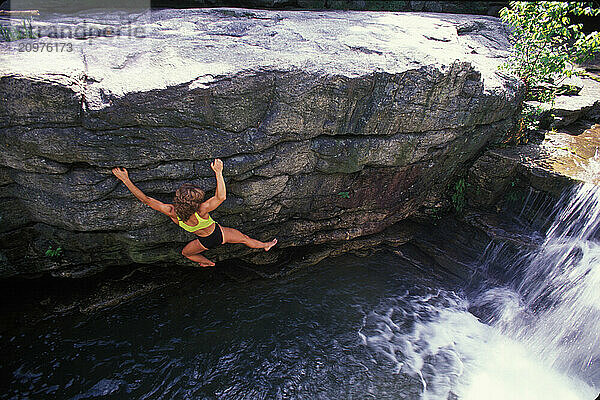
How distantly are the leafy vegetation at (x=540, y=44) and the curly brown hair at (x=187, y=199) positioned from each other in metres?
5.61

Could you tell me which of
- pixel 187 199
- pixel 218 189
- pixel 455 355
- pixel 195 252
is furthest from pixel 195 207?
pixel 455 355

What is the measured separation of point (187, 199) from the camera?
418cm

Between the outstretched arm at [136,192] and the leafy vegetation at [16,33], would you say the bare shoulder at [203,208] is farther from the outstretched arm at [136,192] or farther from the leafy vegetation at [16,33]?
the leafy vegetation at [16,33]

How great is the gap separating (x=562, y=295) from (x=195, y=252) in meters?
5.47

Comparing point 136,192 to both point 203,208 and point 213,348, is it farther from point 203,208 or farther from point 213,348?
point 213,348

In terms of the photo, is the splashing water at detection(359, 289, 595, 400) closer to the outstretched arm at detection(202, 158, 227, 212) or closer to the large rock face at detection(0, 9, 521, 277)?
the large rock face at detection(0, 9, 521, 277)

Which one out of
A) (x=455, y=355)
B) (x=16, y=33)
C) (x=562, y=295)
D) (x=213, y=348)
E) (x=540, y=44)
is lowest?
(x=213, y=348)

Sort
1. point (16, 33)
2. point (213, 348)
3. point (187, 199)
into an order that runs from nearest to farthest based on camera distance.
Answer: point (187, 199), point (16, 33), point (213, 348)

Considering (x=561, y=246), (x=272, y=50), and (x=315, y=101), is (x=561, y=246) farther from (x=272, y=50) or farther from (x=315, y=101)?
(x=272, y=50)

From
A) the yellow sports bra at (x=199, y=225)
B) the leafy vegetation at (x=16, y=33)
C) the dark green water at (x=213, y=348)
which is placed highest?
the leafy vegetation at (x=16, y=33)

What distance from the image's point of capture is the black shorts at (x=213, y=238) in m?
4.79

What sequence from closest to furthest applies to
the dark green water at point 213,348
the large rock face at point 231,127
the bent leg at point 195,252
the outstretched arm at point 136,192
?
the large rock face at point 231,127 → the outstretched arm at point 136,192 → the dark green water at point 213,348 → the bent leg at point 195,252

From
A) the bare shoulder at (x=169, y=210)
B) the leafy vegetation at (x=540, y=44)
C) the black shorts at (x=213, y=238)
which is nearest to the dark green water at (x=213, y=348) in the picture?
the black shorts at (x=213, y=238)

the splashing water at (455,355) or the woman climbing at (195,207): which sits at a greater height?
the woman climbing at (195,207)
